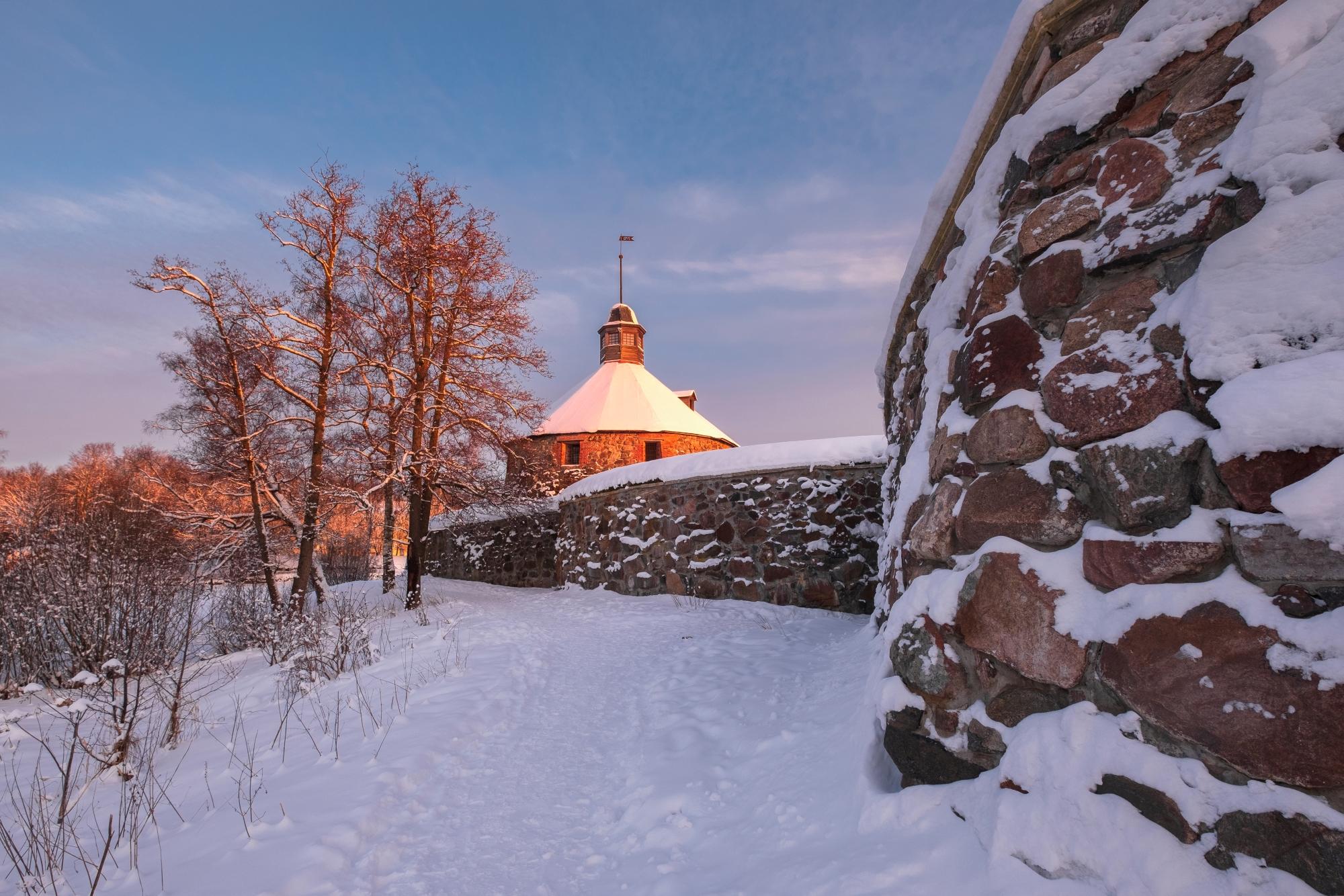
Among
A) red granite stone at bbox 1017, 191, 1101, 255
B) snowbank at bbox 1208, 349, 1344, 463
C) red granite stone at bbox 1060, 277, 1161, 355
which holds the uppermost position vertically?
red granite stone at bbox 1017, 191, 1101, 255

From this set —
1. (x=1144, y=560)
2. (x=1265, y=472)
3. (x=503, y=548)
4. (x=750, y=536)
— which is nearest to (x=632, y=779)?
(x=1144, y=560)

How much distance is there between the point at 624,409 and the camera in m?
19.7

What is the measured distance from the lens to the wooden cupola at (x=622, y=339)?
23406mm

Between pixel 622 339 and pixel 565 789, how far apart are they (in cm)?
2106

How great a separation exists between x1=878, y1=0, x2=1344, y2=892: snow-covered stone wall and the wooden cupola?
21156 mm

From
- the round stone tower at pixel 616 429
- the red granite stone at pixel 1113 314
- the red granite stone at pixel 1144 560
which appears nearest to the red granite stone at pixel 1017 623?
the red granite stone at pixel 1144 560

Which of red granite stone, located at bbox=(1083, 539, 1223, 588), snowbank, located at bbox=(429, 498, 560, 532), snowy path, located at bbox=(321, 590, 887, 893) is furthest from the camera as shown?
snowbank, located at bbox=(429, 498, 560, 532)

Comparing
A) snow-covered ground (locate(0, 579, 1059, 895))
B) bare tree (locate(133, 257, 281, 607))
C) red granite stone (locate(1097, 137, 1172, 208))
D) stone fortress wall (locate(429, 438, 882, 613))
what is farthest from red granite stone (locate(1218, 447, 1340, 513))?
bare tree (locate(133, 257, 281, 607))

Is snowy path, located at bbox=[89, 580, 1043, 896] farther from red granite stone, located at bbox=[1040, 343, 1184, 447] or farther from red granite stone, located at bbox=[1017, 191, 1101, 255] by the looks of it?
red granite stone, located at bbox=[1017, 191, 1101, 255]

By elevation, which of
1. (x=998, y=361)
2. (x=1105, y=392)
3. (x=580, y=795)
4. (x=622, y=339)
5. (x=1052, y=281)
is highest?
(x=622, y=339)

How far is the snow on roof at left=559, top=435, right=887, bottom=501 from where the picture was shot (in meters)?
7.91

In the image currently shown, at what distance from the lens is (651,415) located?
19547 mm

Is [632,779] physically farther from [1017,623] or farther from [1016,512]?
[1016,512]

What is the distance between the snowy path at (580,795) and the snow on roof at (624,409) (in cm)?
1387
